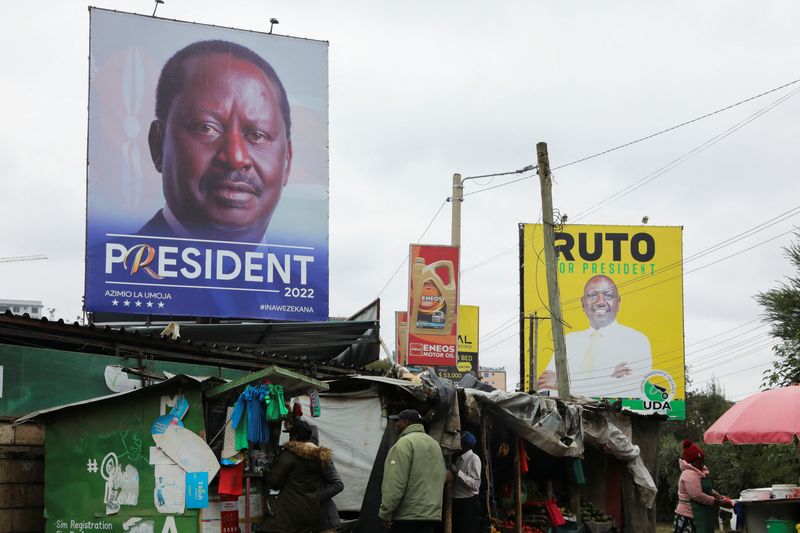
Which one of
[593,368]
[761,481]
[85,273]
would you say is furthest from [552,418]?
[593,368]

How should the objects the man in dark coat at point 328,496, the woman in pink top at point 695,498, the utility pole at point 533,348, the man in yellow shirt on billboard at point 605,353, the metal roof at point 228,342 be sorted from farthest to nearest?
the man in yellow shirt on billboard at point 605,353, the utility pole at point 533,348, the woman in pink top at point 695,498, the metal roof at point 228,342, the man in dark coat at point 328,496

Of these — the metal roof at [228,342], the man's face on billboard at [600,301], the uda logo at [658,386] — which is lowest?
the uda logo at [658,386]

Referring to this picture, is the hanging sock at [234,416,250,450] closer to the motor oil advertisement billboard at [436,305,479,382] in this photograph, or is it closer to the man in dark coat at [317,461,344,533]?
the man in dark coat at [317,461,344,533]

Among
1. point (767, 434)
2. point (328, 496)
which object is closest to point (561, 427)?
point (767, 434)

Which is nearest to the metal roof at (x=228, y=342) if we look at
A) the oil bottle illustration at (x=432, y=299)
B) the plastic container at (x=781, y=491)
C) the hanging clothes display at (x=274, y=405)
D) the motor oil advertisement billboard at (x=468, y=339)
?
the oil bottle illustration at (x=432, y=299)

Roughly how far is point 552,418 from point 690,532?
2.78m

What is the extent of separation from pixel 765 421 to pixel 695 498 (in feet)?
4.72

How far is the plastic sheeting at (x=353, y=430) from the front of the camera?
38.9 feet

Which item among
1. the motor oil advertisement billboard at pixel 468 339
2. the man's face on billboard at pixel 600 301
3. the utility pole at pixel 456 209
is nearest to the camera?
the utility pole at pixel 456 209

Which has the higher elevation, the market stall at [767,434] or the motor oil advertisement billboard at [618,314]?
the motor oil advertisement billboard at [618,314]

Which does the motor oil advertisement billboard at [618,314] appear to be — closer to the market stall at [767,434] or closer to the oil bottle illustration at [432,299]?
the oil bottle illustration at [432,299]

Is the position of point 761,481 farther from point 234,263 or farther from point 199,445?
point 199,445

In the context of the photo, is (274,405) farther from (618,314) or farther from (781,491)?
(618,314)

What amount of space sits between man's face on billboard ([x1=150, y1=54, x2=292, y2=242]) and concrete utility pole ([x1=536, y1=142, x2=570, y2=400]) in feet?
15.6
